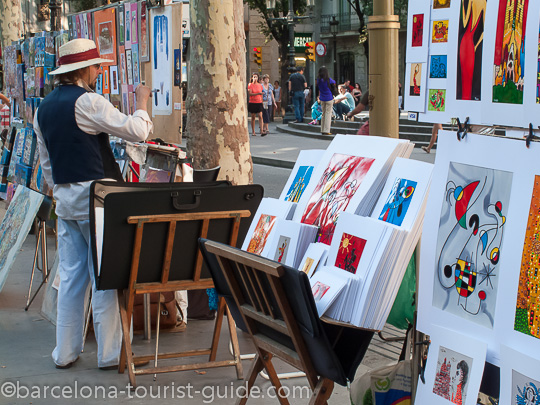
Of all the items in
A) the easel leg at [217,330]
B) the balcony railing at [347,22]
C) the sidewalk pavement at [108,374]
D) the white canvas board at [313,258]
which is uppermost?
the balcony railing at [347,22]

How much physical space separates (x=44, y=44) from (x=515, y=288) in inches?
300

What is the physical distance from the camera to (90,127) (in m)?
4.49

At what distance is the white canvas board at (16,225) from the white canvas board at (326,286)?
10.7 ft

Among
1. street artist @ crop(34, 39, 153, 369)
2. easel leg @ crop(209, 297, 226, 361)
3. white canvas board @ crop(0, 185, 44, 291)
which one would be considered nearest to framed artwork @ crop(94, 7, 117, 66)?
white canvas board @ crop(0, 185, 44, 291)

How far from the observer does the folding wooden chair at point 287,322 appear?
2.84 metres

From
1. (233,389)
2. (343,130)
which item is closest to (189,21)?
(233,389)

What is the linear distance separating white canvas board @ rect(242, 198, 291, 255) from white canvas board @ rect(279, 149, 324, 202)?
0.08 meters

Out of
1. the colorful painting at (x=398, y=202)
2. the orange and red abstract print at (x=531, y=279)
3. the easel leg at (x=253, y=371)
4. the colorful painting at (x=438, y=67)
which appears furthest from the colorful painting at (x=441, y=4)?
the easel leg at (x=253, y=371)

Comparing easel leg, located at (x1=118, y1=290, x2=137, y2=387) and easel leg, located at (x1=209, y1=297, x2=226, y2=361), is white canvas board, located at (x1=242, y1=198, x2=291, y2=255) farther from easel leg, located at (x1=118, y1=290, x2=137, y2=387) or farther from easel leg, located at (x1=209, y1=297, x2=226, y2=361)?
easel leg, located at (x1=118, y1=290, x2=137, y2=387)

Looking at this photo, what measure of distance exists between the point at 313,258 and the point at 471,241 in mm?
825

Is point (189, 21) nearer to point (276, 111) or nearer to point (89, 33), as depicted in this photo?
point (89, 33)

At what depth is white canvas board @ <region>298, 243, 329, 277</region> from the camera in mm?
3146

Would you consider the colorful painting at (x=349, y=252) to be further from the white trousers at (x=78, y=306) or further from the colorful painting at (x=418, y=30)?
the white trousers at (x=78, y=306)

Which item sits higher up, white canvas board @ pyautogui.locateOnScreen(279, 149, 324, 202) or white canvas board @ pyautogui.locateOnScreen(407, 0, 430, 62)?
white canvas board @ pyautogui.locateOnScreen(407, 0, 430, 62)
